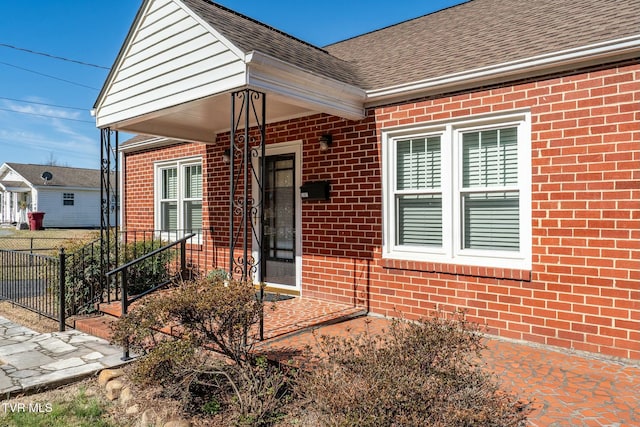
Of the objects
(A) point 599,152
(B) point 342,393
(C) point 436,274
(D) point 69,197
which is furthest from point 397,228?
(D) point 69,197

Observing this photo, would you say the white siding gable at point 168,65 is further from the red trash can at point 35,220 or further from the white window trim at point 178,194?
the red trash can at point 35,220

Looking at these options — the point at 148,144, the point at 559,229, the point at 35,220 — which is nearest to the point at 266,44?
the point at 559,229

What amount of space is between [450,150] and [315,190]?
2093 millimetres

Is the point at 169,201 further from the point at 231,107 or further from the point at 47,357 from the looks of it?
the point at 231,107

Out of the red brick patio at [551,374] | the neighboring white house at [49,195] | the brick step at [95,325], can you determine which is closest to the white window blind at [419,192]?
the red brick patio at [551,374]

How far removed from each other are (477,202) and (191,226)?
→ 237 inches

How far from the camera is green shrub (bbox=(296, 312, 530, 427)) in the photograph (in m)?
2.43

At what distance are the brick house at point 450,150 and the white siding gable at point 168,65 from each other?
0.09 feet

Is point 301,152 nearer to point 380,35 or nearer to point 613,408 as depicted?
point 380,35

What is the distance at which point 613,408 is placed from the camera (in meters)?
3.03

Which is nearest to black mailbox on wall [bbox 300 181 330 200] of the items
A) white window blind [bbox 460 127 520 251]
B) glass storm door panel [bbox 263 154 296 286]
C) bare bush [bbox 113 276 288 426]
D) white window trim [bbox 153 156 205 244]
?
glass storm door panel [bbox 263 154 296 286]

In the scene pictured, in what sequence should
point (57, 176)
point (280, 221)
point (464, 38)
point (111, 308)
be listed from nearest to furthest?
point (464, 38), point (111, 308), point (280, 221), point (57, 176)

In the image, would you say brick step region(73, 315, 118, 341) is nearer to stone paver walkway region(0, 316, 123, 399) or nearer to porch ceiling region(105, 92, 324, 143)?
stone paver walkway region(0, 316, 123, 399)

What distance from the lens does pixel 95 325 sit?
5.49 meters
